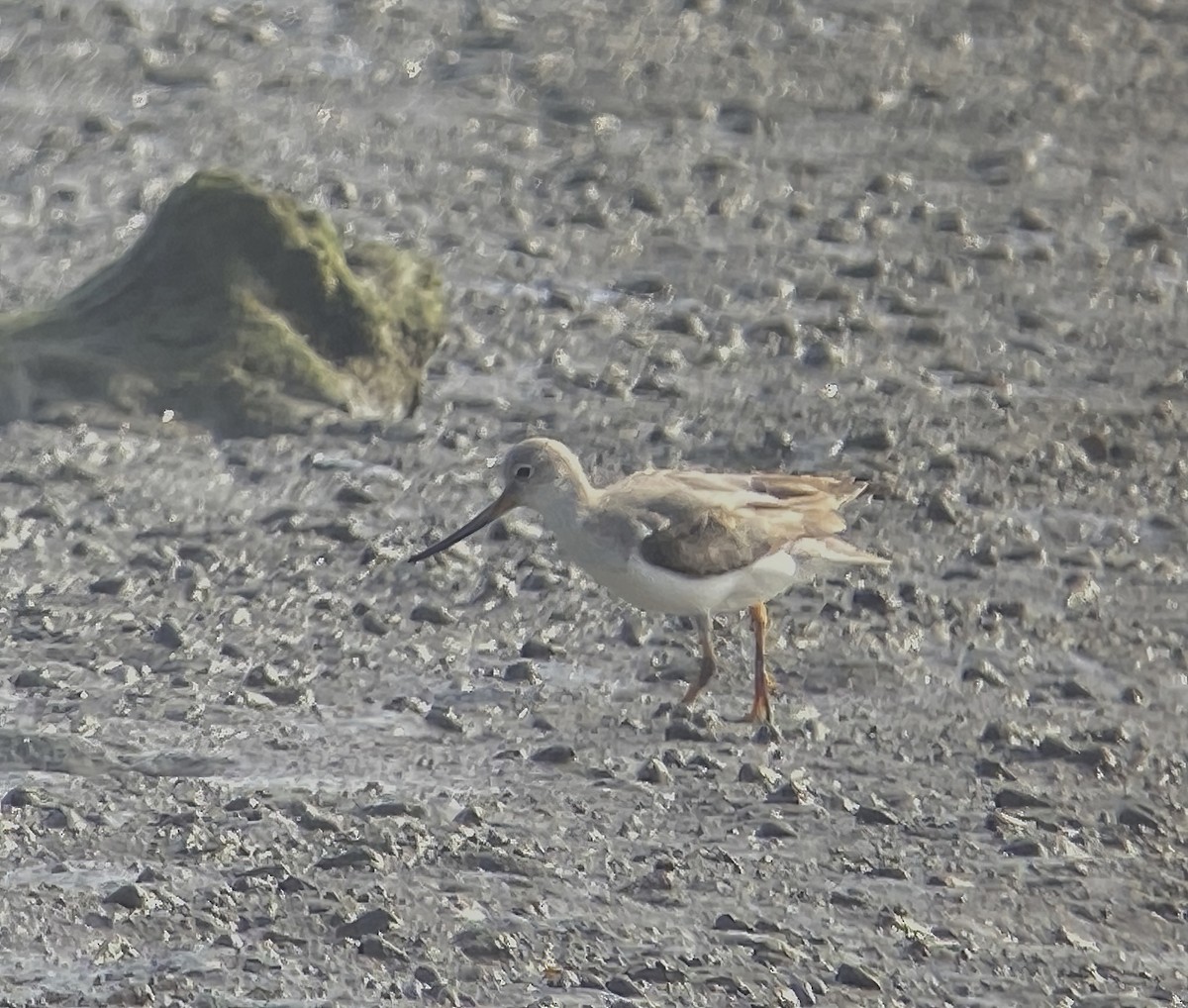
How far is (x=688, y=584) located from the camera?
31.3 feet

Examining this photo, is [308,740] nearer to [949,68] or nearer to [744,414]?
[744,414]

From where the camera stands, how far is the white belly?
9.53 meters

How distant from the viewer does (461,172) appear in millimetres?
14977

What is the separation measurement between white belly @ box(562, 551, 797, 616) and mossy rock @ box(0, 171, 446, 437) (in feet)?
8.92

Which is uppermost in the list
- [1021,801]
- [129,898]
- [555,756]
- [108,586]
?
[129,898]

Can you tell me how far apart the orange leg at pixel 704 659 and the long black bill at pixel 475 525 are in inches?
37.6

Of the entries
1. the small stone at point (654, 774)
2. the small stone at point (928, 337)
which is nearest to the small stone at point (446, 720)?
the small stone at point (654, 774)

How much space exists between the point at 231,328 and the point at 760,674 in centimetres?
379

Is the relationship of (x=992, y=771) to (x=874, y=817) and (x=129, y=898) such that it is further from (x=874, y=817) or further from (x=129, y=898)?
(x=129, y=898)

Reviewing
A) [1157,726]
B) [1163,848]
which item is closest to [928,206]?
[1157,726]

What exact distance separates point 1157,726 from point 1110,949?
1874 millimetres

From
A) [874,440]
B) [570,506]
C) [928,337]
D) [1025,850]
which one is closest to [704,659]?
[570,506]

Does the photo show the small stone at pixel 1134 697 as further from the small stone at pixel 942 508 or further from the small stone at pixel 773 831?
the small stone at pixel 773 831

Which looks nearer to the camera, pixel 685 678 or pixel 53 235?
pixel 685 678
